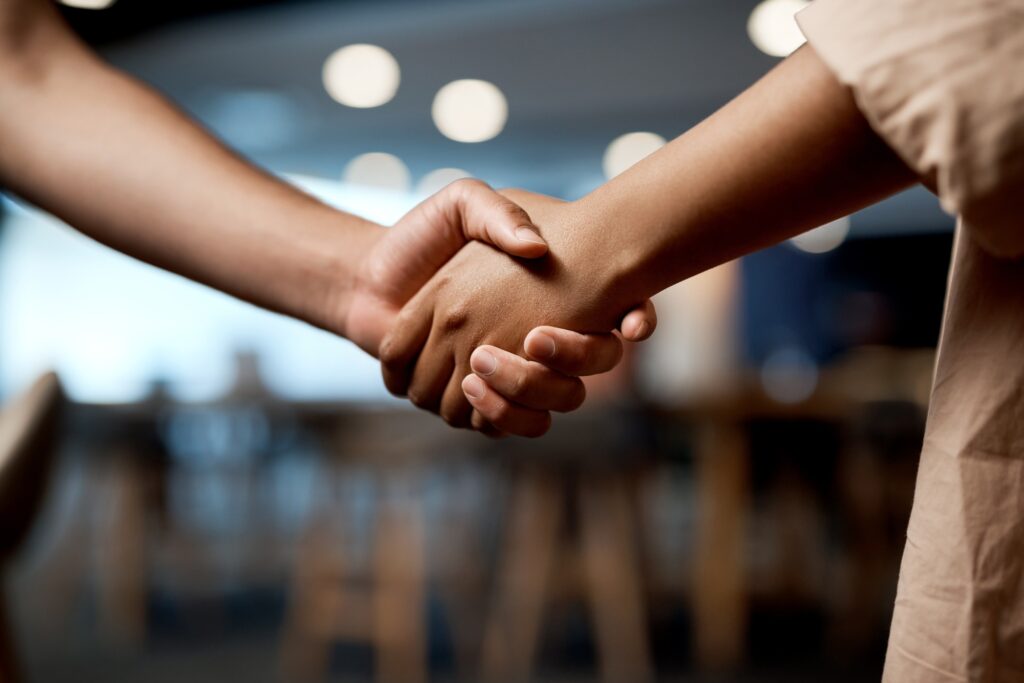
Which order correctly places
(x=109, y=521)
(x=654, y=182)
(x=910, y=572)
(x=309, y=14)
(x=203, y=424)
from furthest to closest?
(x=203, y=424) → (x=309, y=14) → (x=109, y=521) → (x=654, y=182) → (x=910, y=572)

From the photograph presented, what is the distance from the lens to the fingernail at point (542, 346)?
796mm

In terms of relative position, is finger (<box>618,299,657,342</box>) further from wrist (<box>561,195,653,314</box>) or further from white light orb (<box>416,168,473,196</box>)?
white light orb (<box>416,168,473,196</box>)

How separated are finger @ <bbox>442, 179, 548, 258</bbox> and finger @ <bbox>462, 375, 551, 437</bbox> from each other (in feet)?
0.44

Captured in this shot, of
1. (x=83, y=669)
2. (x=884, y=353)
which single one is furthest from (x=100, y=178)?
A: (x=884, y=353)

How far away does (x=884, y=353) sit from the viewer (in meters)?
4.51

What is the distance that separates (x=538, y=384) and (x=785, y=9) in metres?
3.55

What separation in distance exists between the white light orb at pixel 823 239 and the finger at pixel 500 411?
28.2ft

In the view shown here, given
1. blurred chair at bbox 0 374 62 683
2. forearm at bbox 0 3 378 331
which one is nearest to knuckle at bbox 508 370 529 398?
forearm at bbox 0 3 378 331

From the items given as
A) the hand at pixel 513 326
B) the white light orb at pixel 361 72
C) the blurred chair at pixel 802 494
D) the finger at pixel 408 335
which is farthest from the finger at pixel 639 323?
the white light orb at pixel 361 72

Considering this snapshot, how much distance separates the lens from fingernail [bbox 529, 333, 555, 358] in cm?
80

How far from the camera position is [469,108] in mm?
5789

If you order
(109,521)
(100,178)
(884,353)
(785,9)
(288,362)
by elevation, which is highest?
(785,9)

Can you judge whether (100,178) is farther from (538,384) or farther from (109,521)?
(109,521)

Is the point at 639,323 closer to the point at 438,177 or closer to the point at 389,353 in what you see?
the point at 389,353
